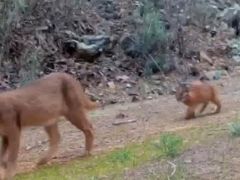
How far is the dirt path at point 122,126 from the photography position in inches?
370

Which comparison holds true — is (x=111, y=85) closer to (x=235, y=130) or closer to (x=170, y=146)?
(x=235, y=130)

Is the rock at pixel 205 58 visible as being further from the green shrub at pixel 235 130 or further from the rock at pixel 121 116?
the green shrub at pixel 235 130

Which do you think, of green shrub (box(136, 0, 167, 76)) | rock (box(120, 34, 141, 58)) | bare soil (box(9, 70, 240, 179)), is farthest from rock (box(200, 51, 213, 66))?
bare soil (box(9, 70, 240, 179))

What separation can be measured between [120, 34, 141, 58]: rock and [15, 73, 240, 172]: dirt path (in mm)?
2382

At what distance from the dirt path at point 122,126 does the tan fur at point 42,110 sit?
27cm

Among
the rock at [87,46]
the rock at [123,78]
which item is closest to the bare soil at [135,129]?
the rock at [123,78]

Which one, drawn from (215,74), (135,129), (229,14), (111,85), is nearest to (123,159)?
(135,129)

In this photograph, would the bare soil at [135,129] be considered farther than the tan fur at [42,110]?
No

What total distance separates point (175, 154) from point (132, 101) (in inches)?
211

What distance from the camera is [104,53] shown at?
48.6ft

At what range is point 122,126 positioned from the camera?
34.7ft

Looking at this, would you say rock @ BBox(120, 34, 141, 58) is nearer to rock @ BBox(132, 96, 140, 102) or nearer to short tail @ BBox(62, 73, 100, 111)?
rock @ BBox(132, 96, 140, 102)

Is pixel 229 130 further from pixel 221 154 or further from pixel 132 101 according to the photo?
pixel 132 101

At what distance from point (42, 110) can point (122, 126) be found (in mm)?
2079
